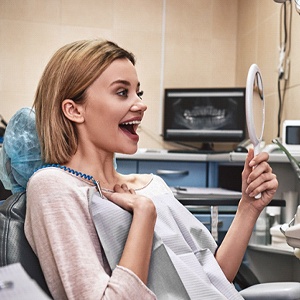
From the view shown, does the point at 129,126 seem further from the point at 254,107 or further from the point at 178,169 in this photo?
the point at 178,169

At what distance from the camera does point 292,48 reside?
3.22m

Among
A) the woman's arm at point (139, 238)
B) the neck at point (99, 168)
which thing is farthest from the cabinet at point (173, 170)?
the woman's arm at point (139, 238)

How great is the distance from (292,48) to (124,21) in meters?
1.59

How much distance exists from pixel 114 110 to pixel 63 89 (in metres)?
0.13

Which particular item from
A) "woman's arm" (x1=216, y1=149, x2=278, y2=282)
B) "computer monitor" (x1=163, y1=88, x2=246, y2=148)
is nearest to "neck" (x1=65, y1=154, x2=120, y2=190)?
"woman's arm" (x1=216, y1=149, x2=278, y2=282)

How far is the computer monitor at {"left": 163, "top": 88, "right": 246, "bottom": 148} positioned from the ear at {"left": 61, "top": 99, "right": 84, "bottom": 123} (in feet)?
9.05

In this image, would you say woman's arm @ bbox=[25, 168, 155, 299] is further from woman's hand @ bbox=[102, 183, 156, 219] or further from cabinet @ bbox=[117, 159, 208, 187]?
cabinet @ bbox=[117, 159, 208, 187]

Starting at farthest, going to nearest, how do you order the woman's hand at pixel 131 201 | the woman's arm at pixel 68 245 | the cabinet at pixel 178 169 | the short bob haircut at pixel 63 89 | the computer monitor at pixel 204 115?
the computer monitor at pixel 204 115
the cabinet at pixel 178 169
the short bob haircut at pixel 63 89
the woman's hand at pixel 131 201
the woman's arm at pixel 68 245

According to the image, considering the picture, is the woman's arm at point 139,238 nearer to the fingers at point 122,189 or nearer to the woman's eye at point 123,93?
the fingers at point 122,189

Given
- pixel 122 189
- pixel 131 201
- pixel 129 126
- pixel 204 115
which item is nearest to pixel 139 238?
pixel 131 201

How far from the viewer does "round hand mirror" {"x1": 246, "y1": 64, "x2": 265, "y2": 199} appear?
3.77ft

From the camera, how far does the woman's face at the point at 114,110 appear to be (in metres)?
1.16

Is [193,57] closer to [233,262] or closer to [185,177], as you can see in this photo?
[185,177]

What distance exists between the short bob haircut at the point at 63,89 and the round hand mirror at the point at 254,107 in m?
0.33
